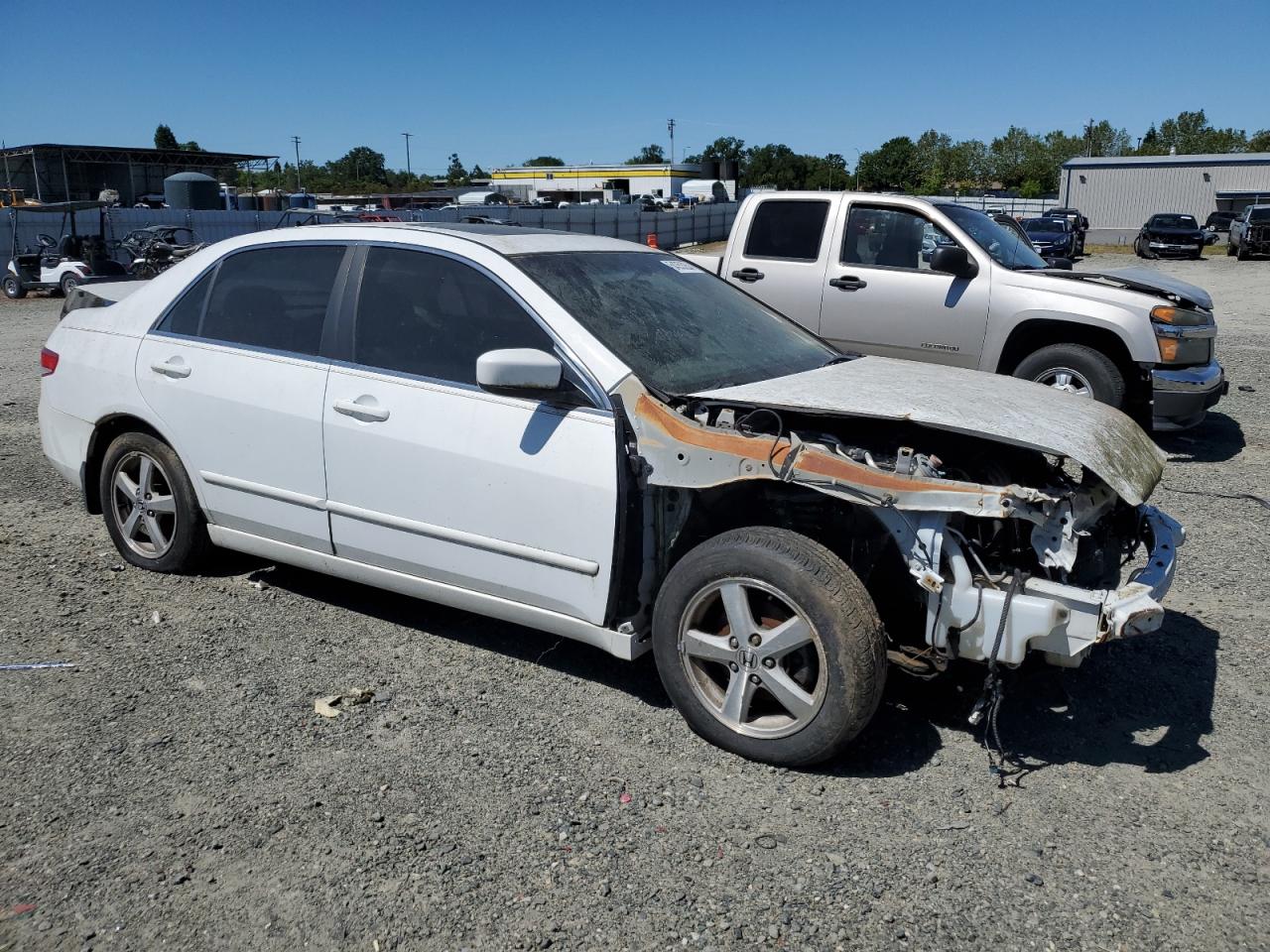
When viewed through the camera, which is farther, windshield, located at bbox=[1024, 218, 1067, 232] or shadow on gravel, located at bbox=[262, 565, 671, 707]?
windshield, located at bbox=[1024, 218, 1067, 232]

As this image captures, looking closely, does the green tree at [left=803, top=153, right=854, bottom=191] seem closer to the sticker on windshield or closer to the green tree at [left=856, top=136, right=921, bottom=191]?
the green tree at [left=856, top=136, right=921, bottom=191]

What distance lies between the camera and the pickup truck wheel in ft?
10.6

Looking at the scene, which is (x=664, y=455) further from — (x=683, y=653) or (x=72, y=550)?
(x=72, y=550)

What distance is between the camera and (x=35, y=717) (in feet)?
12.5

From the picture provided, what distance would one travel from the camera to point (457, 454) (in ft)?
12.6

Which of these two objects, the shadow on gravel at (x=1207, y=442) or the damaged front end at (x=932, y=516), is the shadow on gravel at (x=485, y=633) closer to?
the damaged front end at (x=932, y=516)

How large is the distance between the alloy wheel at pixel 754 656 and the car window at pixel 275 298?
2.02 metres

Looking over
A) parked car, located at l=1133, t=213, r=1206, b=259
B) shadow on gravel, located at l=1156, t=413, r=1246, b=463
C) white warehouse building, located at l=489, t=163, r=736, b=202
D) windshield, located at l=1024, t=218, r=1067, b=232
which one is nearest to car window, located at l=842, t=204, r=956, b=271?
shadow on gravel, located at l=1156, t=413, r=1246, b=463

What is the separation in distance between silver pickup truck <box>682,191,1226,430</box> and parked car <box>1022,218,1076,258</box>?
19991 millimetres

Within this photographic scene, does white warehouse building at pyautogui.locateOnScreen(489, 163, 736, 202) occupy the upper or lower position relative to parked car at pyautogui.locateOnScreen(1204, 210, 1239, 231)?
upper

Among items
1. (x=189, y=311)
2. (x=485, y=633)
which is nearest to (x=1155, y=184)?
(x=485, y=633)

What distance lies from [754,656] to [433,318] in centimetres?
184

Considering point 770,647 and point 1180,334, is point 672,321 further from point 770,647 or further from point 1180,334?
point 1180,334

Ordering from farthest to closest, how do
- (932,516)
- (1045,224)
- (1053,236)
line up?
(1045,224) < (1053,236) < (932,516)
